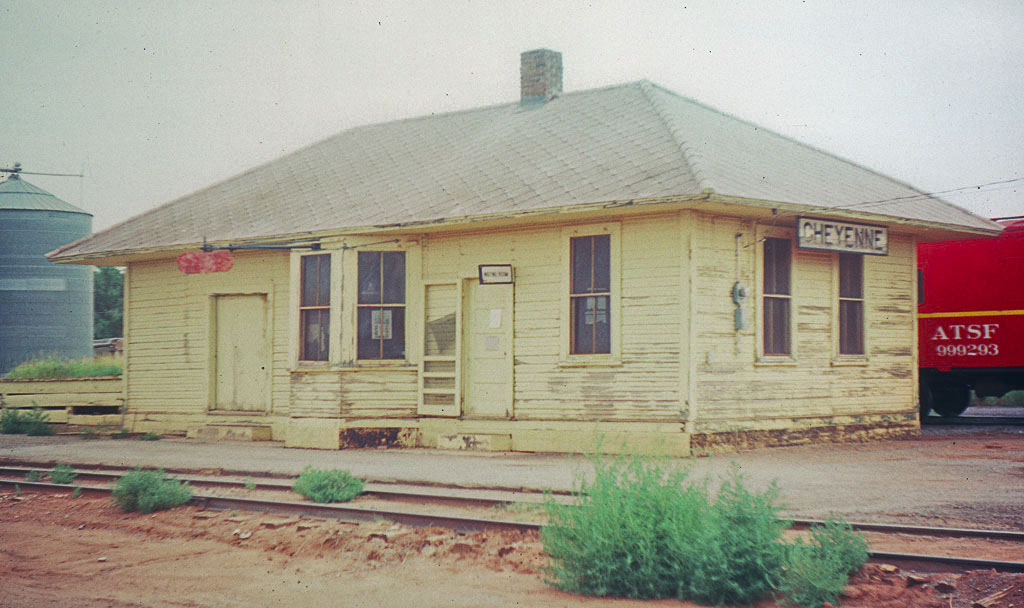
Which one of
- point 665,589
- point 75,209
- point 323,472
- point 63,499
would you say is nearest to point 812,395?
point 323,472

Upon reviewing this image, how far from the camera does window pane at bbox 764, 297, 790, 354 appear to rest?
46.1ft

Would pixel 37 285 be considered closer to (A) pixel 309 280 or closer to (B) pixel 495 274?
(A) pixel 309 280

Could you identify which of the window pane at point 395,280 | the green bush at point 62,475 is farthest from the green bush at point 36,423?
the window pane at point 395,280

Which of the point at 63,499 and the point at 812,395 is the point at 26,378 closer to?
the point at 63,499

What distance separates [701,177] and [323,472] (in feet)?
20.0

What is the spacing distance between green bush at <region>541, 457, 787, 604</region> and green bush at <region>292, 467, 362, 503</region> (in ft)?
12.6

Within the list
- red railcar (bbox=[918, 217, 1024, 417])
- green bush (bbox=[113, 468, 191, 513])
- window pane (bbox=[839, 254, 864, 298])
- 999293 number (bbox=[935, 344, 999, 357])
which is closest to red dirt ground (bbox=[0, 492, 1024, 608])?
green bush (bbox=[113, 468, 191, 513])

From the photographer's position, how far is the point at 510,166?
15.6 meters

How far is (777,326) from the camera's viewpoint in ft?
46.6

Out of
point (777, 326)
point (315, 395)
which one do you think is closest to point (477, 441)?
point (315, 395)

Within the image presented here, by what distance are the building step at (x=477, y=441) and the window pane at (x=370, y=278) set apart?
2525 millimetres

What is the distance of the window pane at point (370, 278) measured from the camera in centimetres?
1545

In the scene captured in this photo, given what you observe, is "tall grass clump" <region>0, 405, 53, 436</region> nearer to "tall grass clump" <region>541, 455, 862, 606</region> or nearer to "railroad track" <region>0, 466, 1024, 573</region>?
"railroad track" <region>0, 466, 1024, 573</region>

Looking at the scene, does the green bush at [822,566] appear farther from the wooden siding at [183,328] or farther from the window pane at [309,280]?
the wooden siding at [183,328]
